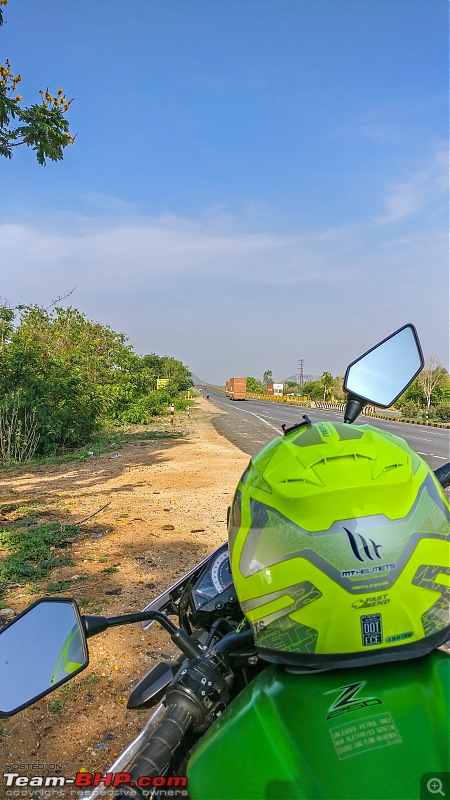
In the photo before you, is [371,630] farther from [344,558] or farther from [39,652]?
[39,652]

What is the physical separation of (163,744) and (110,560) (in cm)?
460

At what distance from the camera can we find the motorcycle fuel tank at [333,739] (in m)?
0.86

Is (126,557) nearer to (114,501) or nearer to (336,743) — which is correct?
(114,501)

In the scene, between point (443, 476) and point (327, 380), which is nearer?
point (443, 476)

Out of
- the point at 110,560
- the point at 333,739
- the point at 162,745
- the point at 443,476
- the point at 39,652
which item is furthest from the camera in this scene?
the point at 110,560

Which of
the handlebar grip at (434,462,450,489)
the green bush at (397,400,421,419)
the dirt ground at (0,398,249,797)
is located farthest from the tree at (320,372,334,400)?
the handlebar grip at (434,462,450,489)

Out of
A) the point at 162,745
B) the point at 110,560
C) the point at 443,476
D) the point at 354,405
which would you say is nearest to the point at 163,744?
the point at 162,745

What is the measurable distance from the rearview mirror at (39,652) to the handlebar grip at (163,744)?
0.21 meters

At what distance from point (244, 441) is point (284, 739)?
57.0 feet

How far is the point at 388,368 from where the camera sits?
184 cm

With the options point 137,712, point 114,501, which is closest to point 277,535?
point 137,712

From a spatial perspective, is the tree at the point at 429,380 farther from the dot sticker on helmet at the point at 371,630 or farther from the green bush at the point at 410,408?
the dot sticker on helmet at the point at 371,630

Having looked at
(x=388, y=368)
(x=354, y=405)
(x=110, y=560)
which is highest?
(x=388, y=368)

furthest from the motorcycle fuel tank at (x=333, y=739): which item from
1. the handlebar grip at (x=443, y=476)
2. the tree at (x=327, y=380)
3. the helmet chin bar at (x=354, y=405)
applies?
the tree at (x=327, y=380)
